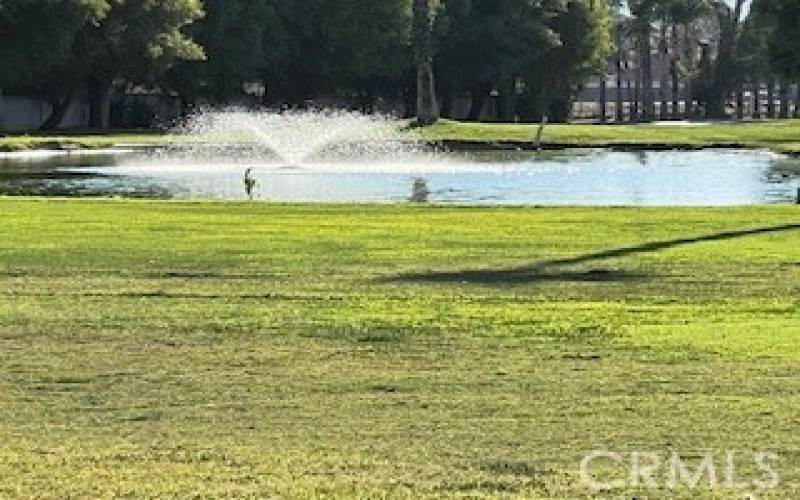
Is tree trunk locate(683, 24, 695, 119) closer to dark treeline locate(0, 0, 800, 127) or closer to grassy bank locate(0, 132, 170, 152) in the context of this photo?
dark treeline locate(0, 0, 800, 127)

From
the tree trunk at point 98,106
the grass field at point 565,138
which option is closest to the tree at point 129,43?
the grass field at point 565,138

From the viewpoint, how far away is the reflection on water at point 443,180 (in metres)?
34.2

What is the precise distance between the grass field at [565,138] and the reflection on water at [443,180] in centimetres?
892

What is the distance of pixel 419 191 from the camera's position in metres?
35.8

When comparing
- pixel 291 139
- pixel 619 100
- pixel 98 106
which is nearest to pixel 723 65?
pixel 619 100

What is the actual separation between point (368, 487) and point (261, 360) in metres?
3.77

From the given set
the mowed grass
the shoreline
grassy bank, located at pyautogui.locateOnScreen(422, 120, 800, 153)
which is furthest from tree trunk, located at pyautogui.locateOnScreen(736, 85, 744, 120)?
the mowed grass

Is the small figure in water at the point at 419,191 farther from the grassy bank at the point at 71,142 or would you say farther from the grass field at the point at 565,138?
the grass field at the point at 565,138

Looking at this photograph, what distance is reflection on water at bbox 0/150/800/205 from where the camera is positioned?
34.2 m

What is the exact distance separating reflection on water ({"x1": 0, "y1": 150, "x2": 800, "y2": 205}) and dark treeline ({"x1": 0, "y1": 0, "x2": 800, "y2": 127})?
66.4 feet

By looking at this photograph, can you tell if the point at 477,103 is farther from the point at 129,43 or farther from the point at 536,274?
the point at 536,274

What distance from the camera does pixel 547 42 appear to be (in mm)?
98062

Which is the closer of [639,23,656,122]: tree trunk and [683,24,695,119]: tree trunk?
[639,23,656,122]: tree trunk

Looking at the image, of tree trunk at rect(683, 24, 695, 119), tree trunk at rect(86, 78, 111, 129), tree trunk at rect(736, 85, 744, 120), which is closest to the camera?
tree trunk at rect(86, 78, 111, 129)
